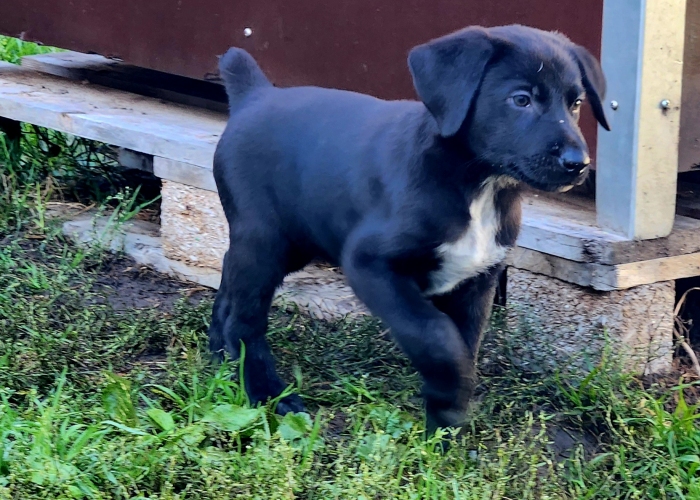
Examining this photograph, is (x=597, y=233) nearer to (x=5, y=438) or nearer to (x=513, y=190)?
(x=513, y=190)

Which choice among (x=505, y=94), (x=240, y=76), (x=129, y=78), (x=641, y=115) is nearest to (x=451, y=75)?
(x=505, y=94)

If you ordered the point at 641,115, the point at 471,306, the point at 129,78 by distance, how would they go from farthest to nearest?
the point at 129,78, the point at 641,115, the point at 471,306

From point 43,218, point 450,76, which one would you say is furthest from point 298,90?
point 43,218

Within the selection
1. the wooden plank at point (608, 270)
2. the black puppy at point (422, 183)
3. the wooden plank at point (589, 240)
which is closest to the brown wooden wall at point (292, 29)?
the wooden plank at point (589, 240)

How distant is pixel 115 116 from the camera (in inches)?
177

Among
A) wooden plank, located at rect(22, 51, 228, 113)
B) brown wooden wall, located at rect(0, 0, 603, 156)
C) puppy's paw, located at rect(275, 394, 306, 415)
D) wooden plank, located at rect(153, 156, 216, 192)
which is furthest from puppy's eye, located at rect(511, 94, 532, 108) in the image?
wooden plank, located at rect(22, 51, 228, 113)

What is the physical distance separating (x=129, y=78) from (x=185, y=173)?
1.61m

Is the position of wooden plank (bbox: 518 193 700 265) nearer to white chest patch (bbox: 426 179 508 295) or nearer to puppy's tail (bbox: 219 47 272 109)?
white chest patch (bbox: 426 179 508 295)

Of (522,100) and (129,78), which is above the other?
(522,100)

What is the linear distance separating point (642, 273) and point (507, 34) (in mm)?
987

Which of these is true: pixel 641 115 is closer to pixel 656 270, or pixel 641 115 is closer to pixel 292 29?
pixel 656 270

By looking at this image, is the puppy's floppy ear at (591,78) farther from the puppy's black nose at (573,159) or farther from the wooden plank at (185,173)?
the wooden plank at (185,173)

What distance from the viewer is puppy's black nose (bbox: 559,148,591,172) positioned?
2.40m

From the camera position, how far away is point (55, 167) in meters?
5.04
